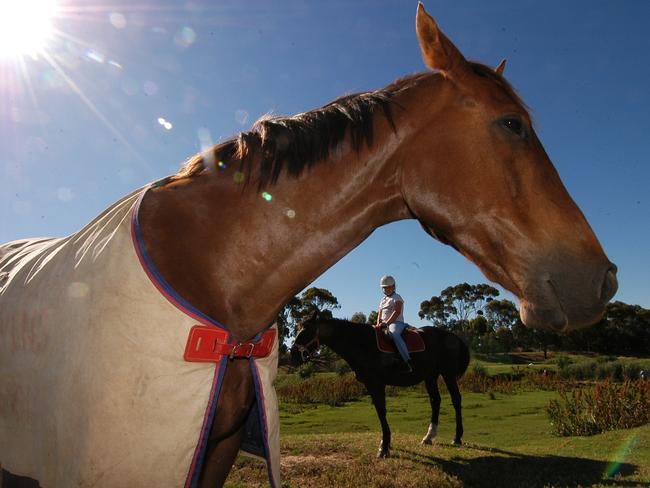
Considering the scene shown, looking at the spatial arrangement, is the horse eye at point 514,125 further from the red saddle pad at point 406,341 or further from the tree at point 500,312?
the tree at point 500,312

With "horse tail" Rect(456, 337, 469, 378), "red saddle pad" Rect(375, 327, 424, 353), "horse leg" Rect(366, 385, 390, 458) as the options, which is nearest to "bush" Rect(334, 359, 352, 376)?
"horse tail" Rect(456, 337, 469, 378)

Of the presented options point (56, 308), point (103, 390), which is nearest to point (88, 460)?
point (103, 390)

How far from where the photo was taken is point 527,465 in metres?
6.66

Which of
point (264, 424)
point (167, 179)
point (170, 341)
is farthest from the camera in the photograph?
point (167, 179)

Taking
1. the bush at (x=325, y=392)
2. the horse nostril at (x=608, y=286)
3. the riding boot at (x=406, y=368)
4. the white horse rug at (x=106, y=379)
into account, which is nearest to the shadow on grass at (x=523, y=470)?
the riding boot at (x=406, y=368)

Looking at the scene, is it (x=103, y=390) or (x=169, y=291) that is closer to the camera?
(x=103, y=390)

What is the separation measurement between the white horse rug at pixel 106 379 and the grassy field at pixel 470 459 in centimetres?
494

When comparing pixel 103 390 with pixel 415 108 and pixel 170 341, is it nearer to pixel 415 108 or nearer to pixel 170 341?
pixel 170 341

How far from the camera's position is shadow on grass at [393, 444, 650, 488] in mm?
5781

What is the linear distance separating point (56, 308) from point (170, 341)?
0.46 m

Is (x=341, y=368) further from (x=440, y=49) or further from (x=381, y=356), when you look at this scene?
A: (x=440, y=49)

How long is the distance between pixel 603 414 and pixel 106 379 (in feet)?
36.8

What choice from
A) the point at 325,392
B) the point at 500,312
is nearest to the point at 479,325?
the point at 500,312

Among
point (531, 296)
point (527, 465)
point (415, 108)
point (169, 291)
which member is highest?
point (415, 108)
